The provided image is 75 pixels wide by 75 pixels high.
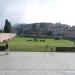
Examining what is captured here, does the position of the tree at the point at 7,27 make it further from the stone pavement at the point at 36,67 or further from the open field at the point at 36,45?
the stone pavement at the point at 36,67

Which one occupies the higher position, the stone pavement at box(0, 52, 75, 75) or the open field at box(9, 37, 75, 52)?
the stone pavement at box(0, 52, 75, 75)

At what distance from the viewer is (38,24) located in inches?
7800

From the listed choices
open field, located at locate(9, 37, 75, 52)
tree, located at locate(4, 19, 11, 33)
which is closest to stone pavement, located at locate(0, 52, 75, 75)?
open field, located at locate(9, 37, 75, 52)

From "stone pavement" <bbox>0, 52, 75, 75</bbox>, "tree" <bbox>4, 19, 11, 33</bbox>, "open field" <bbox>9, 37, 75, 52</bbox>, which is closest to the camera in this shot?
"stone pavement" <bbox>0, 52, 75, 75</bbox>

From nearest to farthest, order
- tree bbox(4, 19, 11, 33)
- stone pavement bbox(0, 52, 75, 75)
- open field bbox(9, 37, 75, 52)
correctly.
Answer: stone pavement bbox(0, 52, 75, 75)
open field bbox(9, 37, 75, 52)
tree bbox(4, 19, 11, 33)

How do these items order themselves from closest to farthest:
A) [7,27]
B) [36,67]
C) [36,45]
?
[36,67] → [36,45] → [7,27]

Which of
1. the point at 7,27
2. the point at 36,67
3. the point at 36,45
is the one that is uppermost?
the point at 36,67

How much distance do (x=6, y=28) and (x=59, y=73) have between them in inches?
4484

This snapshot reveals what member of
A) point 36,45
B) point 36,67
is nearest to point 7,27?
point 36,45

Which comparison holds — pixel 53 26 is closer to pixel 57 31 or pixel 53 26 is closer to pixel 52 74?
pixel 57 31

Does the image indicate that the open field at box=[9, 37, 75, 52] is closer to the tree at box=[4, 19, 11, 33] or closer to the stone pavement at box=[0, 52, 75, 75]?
the stone pavement at box=[0, 52, 75, 75]

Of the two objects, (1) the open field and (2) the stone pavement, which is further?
(1) the open field

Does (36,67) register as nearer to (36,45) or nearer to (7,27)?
(36,45)

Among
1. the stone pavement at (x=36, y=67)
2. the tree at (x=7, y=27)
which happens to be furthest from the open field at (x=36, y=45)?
the tree at (x=7, y=27)
